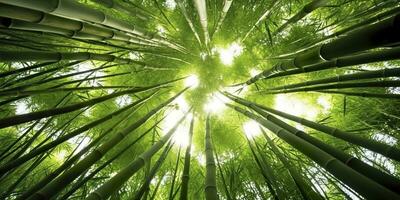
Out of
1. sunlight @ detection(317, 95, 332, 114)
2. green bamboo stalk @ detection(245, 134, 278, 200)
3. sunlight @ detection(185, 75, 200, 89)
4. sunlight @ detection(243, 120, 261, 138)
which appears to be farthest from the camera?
sunlight @ detection(185, 75, 200, 89)

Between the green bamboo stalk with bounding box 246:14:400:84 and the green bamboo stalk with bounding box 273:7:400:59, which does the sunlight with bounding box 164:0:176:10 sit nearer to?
the green bamboo stalk with bounding box 273:7:400:59

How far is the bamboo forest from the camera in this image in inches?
75.2

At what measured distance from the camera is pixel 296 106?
377cm

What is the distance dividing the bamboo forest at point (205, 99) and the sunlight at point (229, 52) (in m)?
0.01

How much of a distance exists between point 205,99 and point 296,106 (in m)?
1.11

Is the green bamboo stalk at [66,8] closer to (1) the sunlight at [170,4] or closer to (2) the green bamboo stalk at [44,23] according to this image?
(2) the green bamboo stalk at [44,23]

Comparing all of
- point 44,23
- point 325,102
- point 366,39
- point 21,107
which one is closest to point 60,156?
point 21,107

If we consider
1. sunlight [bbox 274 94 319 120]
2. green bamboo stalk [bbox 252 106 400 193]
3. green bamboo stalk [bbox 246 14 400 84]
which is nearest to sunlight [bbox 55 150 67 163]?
sunlight [bbox 274 94 319 120]

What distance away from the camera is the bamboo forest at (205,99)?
75.2 inches

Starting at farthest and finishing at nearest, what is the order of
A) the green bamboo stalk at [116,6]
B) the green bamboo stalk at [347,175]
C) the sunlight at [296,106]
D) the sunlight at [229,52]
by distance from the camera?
the sunlight at [229,52] → the sunlight at [296,106] → the green bamboo stalk at [116,6] → the green bamboo stalk at [347,175]

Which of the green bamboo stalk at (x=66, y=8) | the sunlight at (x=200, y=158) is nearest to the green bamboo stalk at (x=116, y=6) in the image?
the green bamboo stalk at (x=66, y=8)

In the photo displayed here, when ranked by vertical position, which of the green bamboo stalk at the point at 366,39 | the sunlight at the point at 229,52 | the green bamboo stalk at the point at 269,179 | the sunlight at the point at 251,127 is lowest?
the green bamboo stalk at the point at 269,179

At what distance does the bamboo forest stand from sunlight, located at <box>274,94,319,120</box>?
13 mm

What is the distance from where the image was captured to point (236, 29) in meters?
3.58
